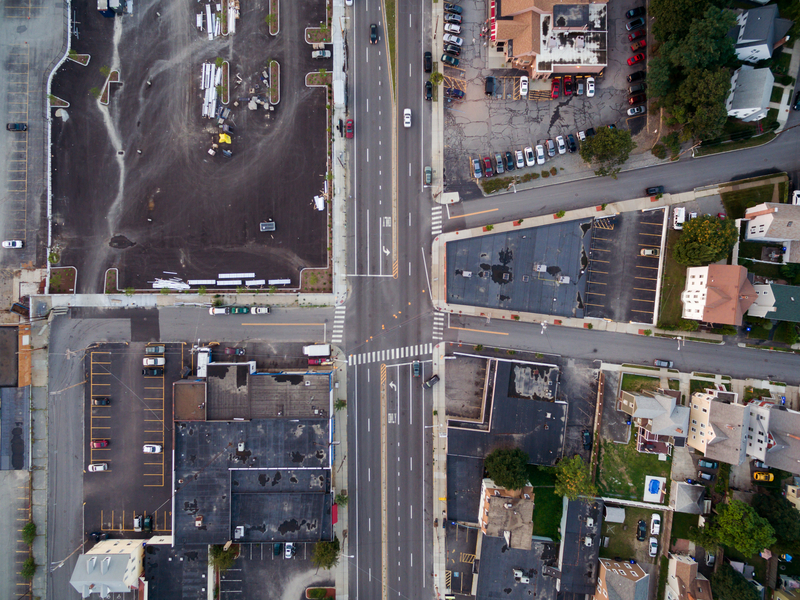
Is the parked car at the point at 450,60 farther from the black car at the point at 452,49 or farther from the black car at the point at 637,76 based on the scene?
the black car at the point at 637,76

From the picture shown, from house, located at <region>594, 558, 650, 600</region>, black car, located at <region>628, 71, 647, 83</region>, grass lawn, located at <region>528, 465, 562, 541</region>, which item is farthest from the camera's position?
black car, located at <region>628, 71, 647, 83</region>

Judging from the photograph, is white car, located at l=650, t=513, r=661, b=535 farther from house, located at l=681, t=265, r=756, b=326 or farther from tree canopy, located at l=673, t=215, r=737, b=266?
tree canopy, located at l=673, t=215, r=737, b=266

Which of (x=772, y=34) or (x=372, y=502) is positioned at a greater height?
(x=772, y=34)

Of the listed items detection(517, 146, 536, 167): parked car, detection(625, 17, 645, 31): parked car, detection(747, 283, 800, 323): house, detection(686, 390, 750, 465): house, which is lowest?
detection(686, 390, 750, 465): house

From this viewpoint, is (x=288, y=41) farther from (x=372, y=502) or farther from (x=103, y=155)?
(x=372, y=502)

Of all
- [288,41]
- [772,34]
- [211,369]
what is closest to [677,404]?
[772,34]

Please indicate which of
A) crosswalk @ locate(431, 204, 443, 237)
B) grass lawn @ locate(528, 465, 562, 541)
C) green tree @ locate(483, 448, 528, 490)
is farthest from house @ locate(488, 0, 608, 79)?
grass lawn @ locate(528, 465, 562, 541)
